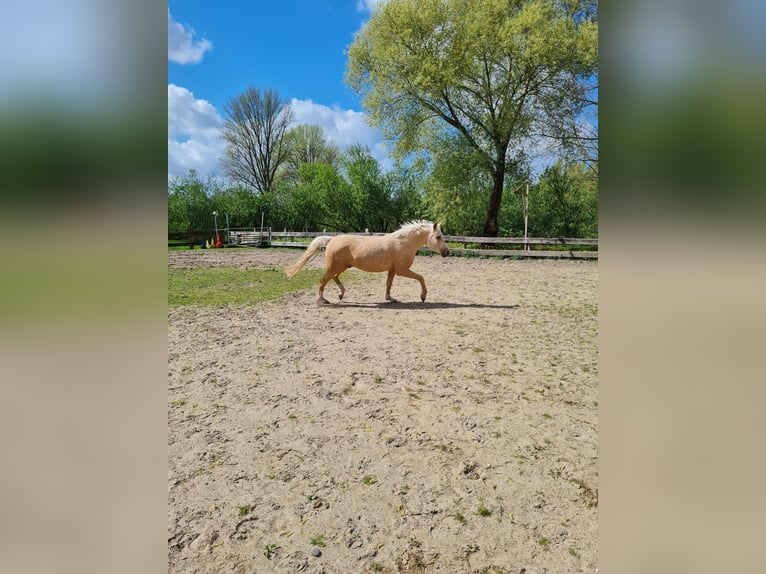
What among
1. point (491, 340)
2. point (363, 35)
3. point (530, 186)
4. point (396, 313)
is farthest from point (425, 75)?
point (491, 340)

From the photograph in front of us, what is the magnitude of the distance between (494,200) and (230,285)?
13.3 m

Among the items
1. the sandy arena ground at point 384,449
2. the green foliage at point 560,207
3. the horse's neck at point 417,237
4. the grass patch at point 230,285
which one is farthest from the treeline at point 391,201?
the sandy arena ground at point 384,449

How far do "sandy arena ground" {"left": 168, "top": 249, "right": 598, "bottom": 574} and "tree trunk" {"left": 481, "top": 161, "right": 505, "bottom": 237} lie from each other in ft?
44.5

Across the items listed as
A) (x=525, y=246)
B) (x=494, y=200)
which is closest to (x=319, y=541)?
(x=525, y=246)

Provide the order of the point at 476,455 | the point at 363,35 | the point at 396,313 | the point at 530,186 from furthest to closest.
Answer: the point at 530,186, the point at 363,35, the point at 396,313, the point at 476,455

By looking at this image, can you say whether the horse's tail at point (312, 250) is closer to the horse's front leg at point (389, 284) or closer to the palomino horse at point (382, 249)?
the palomino horse at point (382, 249)

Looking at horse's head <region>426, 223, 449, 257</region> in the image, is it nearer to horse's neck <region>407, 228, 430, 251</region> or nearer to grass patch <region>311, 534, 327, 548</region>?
horse's neck <region>407, 228, 430, 251</region>

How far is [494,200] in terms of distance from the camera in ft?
59.4

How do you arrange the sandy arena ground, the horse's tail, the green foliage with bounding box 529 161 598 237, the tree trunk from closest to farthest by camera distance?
the sandy arena ground < the horse's tail < the tree trunk < the green foliage with bounding box 529 161 598 237

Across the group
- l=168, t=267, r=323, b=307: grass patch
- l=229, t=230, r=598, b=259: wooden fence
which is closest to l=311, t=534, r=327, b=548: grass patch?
l=168, t=267, r=323, b=307: grass patch

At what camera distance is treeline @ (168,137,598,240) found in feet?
59.6

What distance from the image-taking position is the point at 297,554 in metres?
1.75
